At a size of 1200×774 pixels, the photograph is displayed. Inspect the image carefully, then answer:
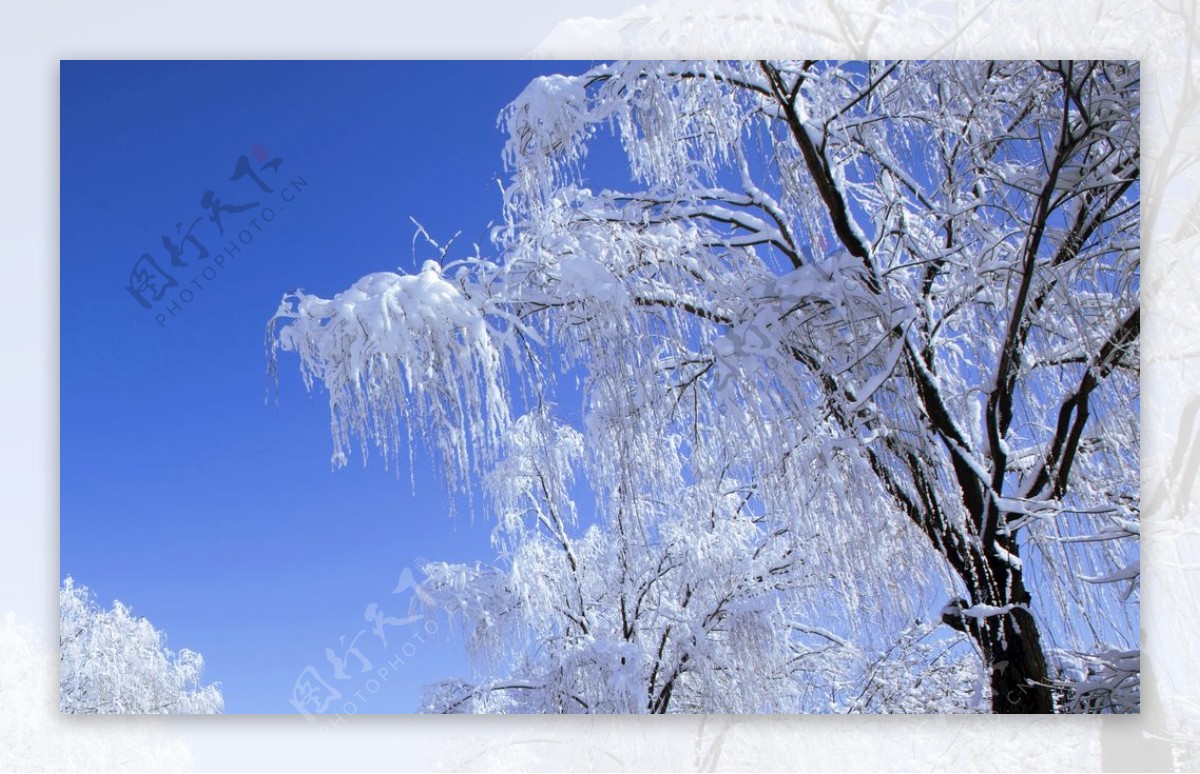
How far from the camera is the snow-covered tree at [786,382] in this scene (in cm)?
269

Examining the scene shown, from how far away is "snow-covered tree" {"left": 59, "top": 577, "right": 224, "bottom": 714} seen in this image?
2.69 meters

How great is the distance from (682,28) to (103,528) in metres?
1.65

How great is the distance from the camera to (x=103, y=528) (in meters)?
2.74

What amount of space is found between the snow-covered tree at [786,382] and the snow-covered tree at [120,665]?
538mm

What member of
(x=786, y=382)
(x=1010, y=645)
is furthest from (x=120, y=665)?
(x=1010, y=645)

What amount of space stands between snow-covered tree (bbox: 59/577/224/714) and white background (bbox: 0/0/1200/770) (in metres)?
0.04

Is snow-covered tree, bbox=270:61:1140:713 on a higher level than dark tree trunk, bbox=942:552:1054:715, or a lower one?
higher

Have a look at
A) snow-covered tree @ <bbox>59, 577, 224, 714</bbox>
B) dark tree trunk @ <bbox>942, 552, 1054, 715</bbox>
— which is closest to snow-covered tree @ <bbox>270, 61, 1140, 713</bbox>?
dark tree trunk @ <bbox>942, 552, 1054, 715</bbox>

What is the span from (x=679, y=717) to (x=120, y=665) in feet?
3.86

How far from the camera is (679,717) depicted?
9.02ft

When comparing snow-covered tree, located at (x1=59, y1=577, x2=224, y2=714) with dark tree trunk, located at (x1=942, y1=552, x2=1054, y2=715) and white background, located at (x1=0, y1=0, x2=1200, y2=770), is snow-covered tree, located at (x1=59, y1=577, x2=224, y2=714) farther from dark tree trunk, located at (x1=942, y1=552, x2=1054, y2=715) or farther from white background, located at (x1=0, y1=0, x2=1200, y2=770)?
dark tree trunk, located at (x1=942, y1=552, x2=1054, y2=715)

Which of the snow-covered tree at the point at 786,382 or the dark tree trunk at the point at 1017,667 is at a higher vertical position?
the snow-covered tree at the point at 786,382

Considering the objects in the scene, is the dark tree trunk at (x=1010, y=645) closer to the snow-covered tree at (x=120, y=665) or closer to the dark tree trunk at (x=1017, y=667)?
the dark tree trunk at (x=1017, y=667)

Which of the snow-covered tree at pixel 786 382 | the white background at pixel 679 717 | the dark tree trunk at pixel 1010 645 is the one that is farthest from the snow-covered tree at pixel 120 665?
the dark tree trunk at pixel 1010 645
